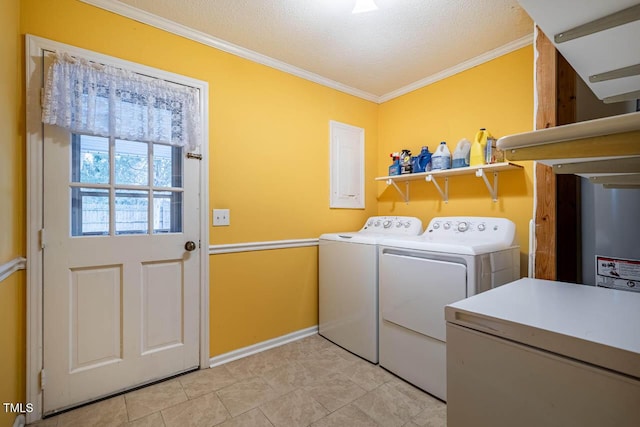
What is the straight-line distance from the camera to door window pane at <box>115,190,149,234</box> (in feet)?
5.79

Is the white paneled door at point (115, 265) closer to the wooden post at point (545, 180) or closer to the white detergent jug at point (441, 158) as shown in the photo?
the white detergent jug at point (441, 158)

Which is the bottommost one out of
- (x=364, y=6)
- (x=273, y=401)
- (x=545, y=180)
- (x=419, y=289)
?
(x=273, y=401)

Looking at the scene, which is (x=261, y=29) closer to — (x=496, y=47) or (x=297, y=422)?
(x=496, y=47)

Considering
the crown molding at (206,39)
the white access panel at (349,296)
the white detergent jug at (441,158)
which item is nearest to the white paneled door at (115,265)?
the crown molding at (206,39)

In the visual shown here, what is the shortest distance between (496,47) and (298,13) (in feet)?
4.87

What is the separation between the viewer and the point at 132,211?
1807 mm

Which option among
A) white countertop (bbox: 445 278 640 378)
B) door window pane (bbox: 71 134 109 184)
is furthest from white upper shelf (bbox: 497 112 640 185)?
door window pane (bbox: 71 134 109 184)

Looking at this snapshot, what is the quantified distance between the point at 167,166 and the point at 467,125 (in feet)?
7.54

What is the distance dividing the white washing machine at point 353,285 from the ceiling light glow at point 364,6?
1.45 metres

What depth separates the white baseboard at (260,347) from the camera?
2.10 meters

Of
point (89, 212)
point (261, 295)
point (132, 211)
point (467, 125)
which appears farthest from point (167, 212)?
point (467, 125)

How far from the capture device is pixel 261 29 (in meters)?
1.97

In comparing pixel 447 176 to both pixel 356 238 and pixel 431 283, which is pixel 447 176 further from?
pixel 431 283

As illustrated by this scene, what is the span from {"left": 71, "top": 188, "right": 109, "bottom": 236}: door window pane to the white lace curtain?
1.13 feet
